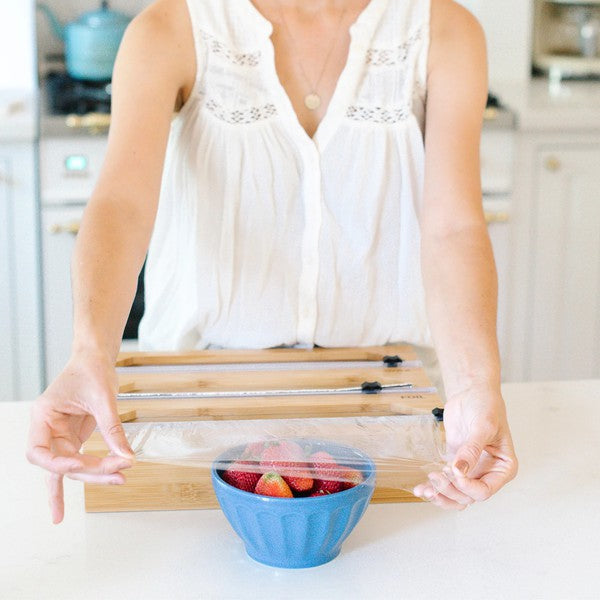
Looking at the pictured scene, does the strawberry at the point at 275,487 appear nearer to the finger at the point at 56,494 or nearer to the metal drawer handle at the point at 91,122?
the finger at the point at 56,494

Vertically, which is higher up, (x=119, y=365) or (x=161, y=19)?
(x=161, y=19)

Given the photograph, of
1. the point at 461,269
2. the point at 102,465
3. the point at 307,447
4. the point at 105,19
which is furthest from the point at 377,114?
the point at 105,19

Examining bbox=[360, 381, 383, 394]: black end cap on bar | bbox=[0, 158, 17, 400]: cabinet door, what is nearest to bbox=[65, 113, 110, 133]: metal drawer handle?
bbox=[0, 158, 17, 400]: cabinet door

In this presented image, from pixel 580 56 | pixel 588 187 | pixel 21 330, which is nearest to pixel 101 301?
pixel 21 330

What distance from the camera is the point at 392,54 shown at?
1501 mm

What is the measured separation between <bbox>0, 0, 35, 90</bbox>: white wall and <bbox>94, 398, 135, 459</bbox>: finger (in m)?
2.14

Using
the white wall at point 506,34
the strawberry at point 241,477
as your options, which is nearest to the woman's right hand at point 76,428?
the strawberry at point 241,477

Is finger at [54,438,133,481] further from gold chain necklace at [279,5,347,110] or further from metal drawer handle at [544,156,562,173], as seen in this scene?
metal drawer handle at [544,156,562,173]

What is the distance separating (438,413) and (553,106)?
1815 millimetres

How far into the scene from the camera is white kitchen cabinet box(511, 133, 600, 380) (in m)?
2.73

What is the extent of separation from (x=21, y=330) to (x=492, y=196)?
1252 mm

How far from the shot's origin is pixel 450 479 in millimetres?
960

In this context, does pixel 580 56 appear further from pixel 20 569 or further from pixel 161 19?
pixel 20 569

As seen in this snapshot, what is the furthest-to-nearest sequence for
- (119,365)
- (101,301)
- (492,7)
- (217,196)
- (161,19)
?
(492,7) → (217,196) → (161,19) → (119,365) → (101,301)
